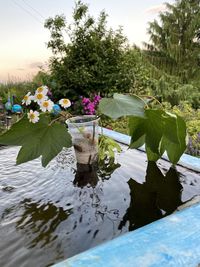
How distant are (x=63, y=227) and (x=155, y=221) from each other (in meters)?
0.28

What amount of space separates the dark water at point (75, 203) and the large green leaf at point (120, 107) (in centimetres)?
34

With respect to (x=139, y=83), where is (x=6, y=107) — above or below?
below

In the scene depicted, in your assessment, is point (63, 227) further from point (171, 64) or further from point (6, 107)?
point (171, 64)

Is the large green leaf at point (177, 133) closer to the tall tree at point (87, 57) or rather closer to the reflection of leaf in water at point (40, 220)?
the reflection of leaf in water at point (40, 220)

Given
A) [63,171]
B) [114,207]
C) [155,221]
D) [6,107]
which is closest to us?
[155,221]

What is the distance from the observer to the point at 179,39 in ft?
50.2

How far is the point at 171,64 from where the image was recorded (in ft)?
50.1

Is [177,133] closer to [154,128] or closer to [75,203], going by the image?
[154,128]

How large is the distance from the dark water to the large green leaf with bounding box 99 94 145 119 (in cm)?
34

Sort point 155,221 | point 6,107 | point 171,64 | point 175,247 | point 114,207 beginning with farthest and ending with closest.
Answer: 1. point 171,64
2. point 6,107
3. point 114,207
4. point 155,221
5. point 175,247

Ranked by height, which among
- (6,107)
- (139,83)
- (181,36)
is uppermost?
(181,36)

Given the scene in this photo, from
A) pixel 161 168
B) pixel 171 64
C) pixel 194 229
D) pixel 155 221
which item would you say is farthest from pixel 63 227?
pixel 171 64

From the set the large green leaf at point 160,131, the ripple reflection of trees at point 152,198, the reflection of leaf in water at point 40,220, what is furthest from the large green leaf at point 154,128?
the reflection of leaf in water at point 40,220

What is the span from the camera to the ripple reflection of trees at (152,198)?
0.98 m
